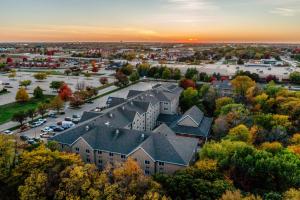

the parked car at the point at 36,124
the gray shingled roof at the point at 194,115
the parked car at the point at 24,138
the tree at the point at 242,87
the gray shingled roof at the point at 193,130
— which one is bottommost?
the parked car at the point at 24,138

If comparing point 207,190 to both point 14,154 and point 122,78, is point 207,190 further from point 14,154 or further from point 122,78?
point 122,78

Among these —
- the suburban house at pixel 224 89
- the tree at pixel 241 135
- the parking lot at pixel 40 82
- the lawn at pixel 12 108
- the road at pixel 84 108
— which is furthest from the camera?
the parking lot at pixel 40 82

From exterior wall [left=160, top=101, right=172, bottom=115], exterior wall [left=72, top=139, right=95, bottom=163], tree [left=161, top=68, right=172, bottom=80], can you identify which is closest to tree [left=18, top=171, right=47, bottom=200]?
exterior wall [left=72, top=139, right=95, bottom=163]

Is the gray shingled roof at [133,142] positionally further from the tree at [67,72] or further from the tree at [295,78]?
the tree at [67,72]

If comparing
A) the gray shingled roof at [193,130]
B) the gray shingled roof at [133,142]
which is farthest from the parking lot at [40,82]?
the gray shingled roof at [193,130]

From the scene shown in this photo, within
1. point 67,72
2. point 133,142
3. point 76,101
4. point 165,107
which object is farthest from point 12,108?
point 67,72

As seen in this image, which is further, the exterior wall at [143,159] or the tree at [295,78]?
the tree at [295,78]

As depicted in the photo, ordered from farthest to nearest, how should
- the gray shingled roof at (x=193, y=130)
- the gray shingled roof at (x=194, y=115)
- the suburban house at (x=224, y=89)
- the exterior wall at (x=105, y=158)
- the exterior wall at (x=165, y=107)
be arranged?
the suburban house at (x=224, y=89)
the exterior wall at (x=165, y=107)
the gray shingled roof at (x=194, y=115)
the gray shingled roof at (x=193, y=130)
the exterior wall at (x=105, y=158)

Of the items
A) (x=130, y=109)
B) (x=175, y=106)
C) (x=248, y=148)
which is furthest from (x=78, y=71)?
(x=248, y=148)

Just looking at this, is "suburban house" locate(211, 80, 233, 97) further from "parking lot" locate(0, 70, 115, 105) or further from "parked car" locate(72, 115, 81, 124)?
"parking lot" locate(0, 70, 115, 105)
